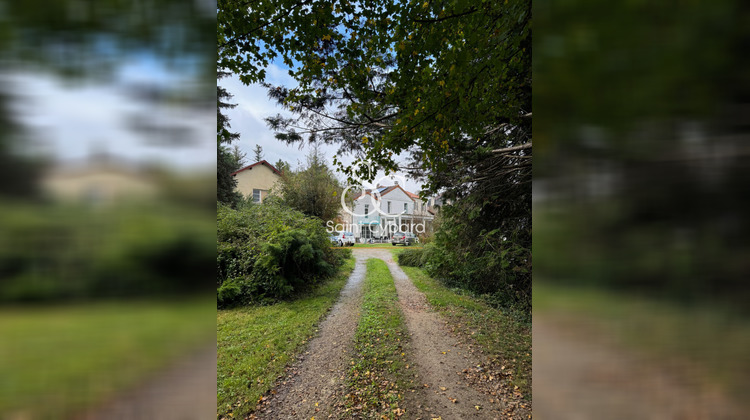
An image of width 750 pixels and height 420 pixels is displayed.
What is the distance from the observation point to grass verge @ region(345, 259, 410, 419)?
3.95 meters

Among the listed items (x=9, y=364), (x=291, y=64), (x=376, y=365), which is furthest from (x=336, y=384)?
(x=291, y=64)

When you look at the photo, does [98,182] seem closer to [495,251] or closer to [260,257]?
[495,251]

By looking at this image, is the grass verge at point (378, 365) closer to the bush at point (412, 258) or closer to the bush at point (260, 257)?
the bush at point (260, 257)

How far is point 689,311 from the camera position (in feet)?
1.75

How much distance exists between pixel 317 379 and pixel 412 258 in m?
13.4

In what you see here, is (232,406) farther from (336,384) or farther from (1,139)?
(1,139)

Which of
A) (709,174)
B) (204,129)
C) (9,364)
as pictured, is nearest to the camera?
(709,174)

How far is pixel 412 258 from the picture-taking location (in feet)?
57.6

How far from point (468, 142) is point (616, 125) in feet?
21.5

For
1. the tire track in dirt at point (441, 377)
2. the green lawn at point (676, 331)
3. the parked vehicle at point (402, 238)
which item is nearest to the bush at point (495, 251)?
the tire track in dirt at point (441, 377)

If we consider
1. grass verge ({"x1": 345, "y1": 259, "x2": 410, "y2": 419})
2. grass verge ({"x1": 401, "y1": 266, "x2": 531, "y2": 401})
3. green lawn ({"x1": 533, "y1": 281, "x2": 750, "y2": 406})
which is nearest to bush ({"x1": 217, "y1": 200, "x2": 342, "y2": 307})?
grass verge ({"x1": 345, "y1": 259, "x2": 410, "y2": 419})

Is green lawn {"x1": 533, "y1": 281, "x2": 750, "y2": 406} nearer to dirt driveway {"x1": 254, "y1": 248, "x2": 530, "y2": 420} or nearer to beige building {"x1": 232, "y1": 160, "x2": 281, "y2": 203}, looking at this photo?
dirt driveway {"x1": 254, "y1": 248, "x2": 530, "y2": 420}

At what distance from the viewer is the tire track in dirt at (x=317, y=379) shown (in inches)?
152

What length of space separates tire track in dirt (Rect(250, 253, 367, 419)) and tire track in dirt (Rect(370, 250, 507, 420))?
1.24m
